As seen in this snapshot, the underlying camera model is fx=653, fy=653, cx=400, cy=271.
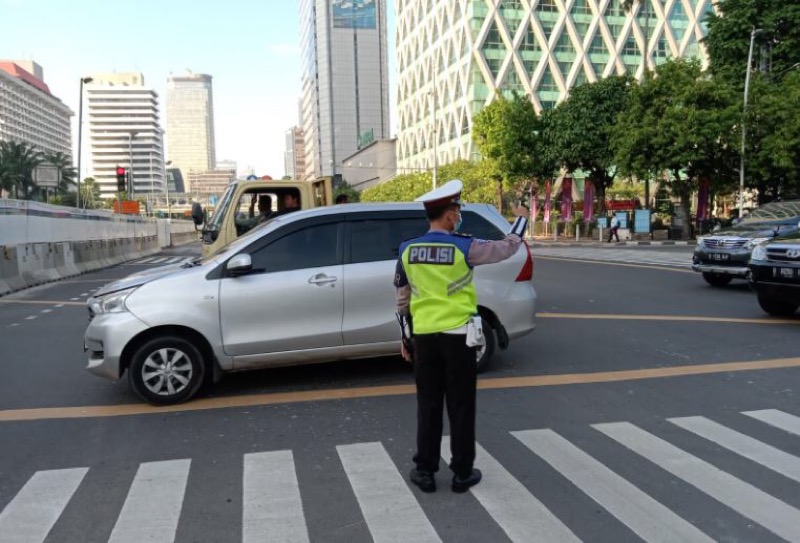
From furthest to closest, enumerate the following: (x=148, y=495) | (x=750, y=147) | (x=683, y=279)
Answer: (x=750, y=147) → (x=683, y=279) → (x=148, y=495)

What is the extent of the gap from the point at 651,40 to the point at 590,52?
862 centimetres

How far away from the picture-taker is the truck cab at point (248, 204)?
1040cm

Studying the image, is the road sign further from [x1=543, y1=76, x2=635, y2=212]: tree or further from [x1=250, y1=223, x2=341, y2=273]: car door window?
[x1=250, y1=223, x2=341, y2=273]: car door window

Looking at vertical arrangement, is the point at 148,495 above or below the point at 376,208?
below

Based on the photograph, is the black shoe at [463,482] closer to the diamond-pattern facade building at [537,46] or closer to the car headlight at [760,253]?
the car headlight at [760,253]

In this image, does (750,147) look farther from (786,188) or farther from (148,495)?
(148,495)

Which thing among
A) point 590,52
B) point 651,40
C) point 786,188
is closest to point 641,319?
point 786,188

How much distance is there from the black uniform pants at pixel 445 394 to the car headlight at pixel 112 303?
3086 mm

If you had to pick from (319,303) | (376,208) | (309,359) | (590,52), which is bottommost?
(309,359)

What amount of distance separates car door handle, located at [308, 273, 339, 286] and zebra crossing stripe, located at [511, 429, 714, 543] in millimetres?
2227

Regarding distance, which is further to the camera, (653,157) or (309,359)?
(653,157)

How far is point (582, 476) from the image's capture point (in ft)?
13.2

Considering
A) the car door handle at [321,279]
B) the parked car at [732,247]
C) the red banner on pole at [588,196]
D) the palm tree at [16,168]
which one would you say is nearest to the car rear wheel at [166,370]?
the car door handle at [321,279]

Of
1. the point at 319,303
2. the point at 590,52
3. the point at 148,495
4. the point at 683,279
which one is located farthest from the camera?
the point at 590,52
